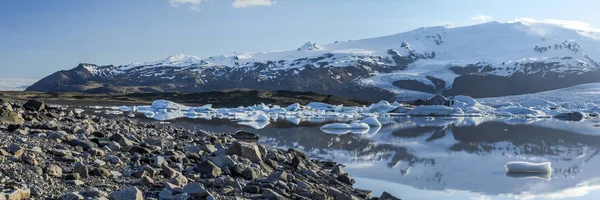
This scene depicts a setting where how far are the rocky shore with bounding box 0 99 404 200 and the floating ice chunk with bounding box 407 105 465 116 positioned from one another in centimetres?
4196

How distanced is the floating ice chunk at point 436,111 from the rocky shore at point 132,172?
42.0m

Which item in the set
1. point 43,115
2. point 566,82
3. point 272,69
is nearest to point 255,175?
point 43,115

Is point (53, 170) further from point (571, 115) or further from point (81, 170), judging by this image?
point (571, 115)

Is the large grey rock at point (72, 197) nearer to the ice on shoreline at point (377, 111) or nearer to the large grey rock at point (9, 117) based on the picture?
the large grey rock at point (9, 117)

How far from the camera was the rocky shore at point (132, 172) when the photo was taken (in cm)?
476

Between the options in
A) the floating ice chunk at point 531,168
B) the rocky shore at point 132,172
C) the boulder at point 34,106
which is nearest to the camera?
the rocky shore at point 132,172

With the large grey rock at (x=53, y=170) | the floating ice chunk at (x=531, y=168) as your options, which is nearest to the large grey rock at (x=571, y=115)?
the floating ice chunk at (x=531, y=168)

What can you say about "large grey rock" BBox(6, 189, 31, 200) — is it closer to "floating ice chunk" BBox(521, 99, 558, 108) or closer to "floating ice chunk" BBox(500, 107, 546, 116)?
"floating ice chunk" BBox(500, 107, 546, 116)

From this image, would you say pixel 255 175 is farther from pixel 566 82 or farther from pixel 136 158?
pixel 566 82

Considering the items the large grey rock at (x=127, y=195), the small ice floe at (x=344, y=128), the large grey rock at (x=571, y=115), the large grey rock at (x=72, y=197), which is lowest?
the large grey rock at (x=571, y=115)

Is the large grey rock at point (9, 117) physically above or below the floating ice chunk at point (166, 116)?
above

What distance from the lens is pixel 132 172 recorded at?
590 cm

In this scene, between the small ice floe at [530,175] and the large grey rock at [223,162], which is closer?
the large grey rock at [223,162]

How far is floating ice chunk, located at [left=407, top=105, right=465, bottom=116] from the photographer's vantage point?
161 feet
